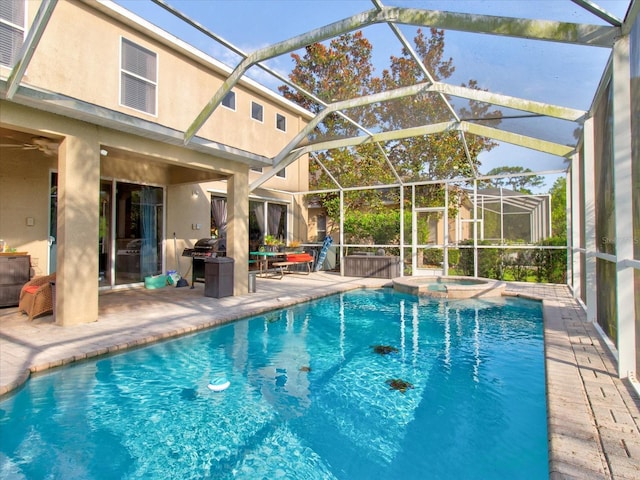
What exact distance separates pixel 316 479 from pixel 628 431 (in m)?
2.23

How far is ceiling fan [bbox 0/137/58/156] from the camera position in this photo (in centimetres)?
599

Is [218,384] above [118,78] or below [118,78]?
below

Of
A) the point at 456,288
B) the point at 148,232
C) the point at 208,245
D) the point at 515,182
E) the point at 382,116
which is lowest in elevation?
the point at 456,288

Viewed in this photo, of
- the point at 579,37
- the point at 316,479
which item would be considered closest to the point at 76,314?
the point at 316,479

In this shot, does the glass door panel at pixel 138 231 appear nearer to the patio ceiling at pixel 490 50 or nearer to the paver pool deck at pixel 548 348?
the paver pool deck at pixel 548 348

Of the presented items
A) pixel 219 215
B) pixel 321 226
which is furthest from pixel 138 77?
pixel 321 226

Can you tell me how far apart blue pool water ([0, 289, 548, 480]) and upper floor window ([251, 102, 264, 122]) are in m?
8.96

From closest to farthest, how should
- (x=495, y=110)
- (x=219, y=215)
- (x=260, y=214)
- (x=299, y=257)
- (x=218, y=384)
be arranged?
(x=218, y=384) → (x=495, y=110) → (x=219, y=215) → (x=299, y=257) → (x=260, y=214)

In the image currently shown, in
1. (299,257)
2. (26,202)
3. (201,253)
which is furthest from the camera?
(299,257)

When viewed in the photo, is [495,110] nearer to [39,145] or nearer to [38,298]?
[39,145]

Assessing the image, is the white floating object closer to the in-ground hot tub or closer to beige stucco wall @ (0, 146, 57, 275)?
beige stucco wall @ (0, 146, 57, 275)

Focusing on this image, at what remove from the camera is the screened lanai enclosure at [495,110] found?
12.1 feet

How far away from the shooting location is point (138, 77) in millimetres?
8836

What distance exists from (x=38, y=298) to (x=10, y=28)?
4.78 m
